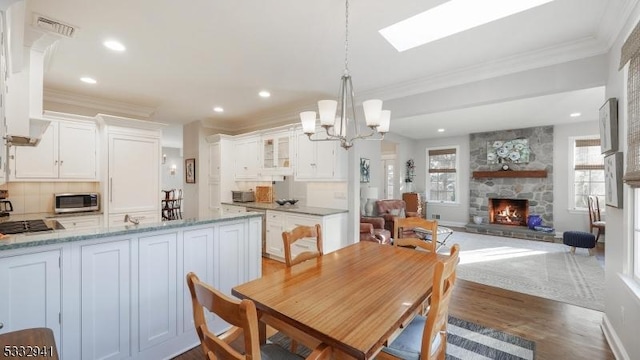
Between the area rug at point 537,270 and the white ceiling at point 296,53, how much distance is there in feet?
7.70

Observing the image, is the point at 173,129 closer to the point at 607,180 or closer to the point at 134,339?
the point at 134,339

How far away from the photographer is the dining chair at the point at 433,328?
1.19 m

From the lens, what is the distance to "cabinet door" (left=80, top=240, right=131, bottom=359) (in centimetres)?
168

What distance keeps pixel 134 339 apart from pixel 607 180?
153 inches

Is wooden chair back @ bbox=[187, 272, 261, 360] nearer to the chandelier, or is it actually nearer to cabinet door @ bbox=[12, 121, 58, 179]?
the chandelier

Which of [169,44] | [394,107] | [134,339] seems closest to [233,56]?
[169,44]

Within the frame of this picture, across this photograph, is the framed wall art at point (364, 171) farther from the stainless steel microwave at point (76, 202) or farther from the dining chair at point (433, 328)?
the stainless steel microwave at point (76, 202)

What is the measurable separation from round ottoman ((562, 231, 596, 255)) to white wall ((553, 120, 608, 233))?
4.72 feet

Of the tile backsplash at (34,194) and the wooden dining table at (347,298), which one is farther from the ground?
the tile backsplash at (34,194)

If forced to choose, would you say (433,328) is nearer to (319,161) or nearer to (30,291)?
(30,291)

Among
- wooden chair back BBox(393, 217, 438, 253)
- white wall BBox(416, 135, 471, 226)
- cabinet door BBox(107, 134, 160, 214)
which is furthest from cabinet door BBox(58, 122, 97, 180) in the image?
white wall BBox(416, 135, 471, 226)

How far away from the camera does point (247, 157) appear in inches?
215

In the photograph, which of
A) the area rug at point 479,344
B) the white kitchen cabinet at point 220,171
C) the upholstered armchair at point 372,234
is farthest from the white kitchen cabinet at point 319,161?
the area rug at point 479,344

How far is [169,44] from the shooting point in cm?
257
